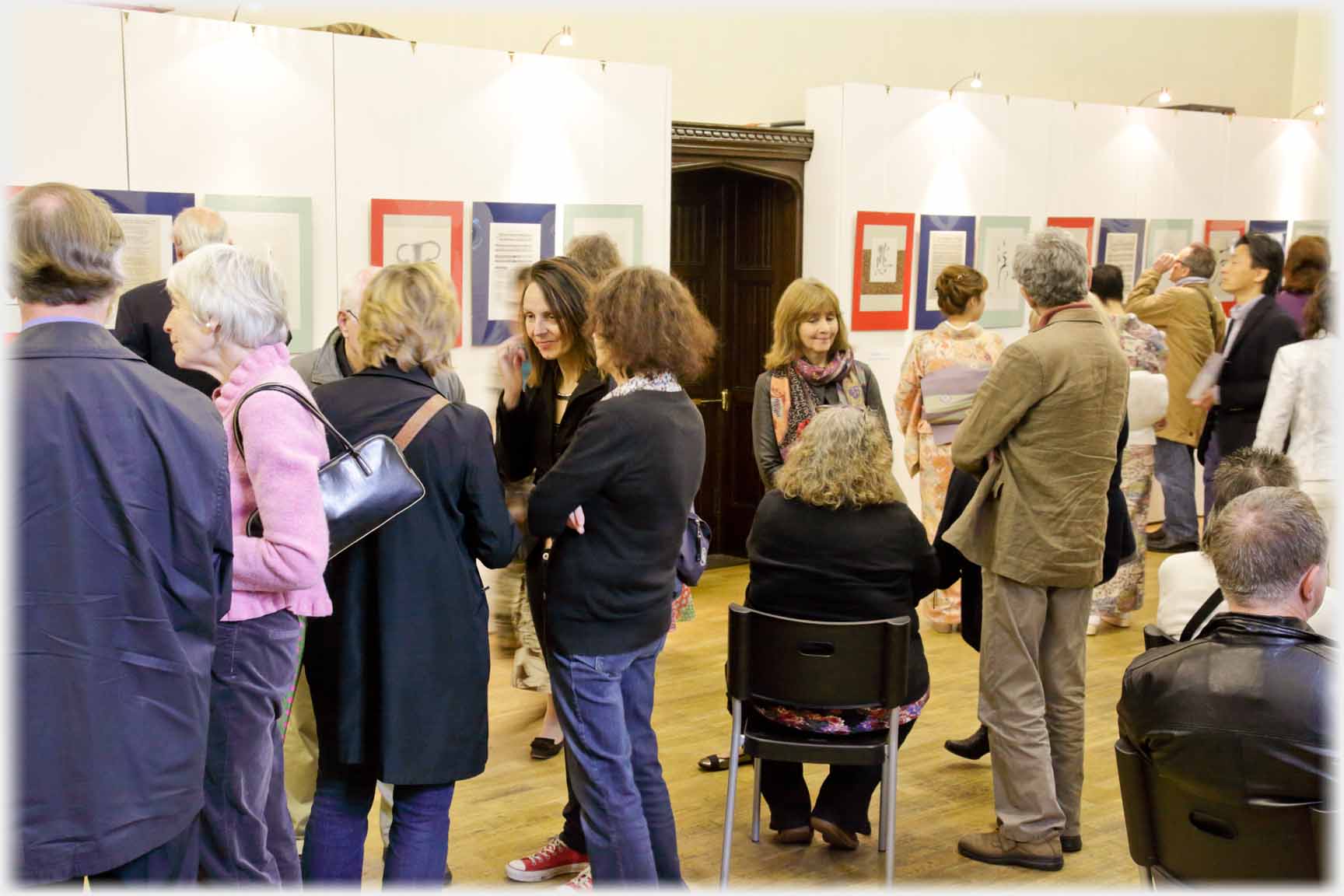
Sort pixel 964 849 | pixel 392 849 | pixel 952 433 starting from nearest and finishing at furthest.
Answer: pixel 392 849 → pixel 964 849 → pixel 952 433

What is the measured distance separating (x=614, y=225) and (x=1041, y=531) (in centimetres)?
350

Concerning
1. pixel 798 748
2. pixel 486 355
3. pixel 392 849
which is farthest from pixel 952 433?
pixel 392 849

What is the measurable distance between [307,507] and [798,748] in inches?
65.3

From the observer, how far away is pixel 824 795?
4148mm

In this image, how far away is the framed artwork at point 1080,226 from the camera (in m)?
8.79

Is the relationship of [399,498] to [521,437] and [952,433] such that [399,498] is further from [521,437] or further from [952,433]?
[952,433]

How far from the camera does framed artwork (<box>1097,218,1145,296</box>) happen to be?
29.8 ft

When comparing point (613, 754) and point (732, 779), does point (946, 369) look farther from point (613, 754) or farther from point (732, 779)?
point (613, 754)

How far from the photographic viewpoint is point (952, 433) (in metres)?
6.20

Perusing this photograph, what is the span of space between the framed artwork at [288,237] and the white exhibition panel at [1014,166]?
3.08 metres

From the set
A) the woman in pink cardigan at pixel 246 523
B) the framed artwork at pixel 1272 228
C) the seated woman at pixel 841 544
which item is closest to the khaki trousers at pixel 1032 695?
the seated woman at pixel 841 544

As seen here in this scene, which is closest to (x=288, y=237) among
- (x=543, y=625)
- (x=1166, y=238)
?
(x=543, y=625)

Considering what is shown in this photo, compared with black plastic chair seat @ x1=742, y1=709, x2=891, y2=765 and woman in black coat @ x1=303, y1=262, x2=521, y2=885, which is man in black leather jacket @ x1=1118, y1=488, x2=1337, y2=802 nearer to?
black plastic chair seat @ x1=742, y1=709, x2=891, y2=765

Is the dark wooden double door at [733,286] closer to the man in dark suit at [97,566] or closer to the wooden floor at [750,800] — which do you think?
the wooden floor at [750,800]
